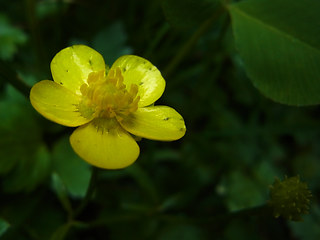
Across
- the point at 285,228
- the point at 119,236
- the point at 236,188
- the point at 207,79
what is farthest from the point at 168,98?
the point at 285,228

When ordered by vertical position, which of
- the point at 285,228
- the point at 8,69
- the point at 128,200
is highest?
the point at 8,69

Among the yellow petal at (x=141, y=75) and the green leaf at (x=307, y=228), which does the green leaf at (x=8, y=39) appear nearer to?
the yellow petal at (x=141, y=75)

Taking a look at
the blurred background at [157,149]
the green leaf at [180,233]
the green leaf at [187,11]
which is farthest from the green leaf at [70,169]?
the green leaf at [187,11]

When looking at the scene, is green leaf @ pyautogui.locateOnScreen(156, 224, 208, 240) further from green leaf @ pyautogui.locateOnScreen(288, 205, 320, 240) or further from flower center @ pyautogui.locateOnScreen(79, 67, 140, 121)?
flower center @ pyautogui.locateOnScreen(79, 67, 140, 121)

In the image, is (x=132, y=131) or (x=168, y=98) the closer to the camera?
(x=132, y=131)

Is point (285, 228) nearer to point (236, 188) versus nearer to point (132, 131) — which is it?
point (236, 188)

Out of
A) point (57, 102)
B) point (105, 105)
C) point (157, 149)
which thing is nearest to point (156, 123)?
point (105, 105)

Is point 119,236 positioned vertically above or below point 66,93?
below
